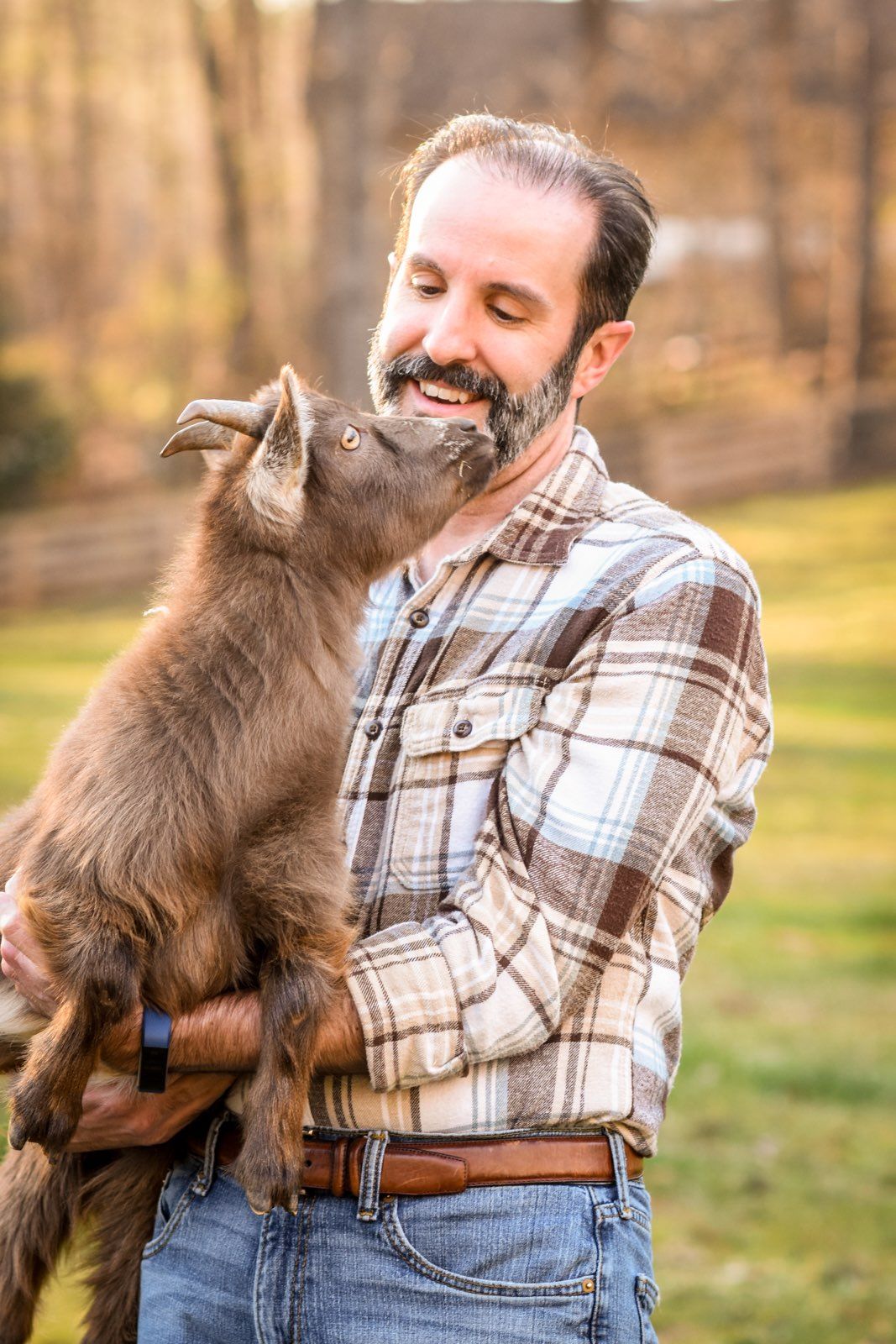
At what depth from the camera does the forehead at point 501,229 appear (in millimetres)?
3096

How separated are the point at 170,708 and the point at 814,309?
18.1 metres

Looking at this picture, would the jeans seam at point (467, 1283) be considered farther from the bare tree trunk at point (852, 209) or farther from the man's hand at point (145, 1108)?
the bare tree trunk at point (852, 209)

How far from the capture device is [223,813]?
2764mm

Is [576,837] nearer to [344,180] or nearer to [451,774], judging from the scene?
[451,774]

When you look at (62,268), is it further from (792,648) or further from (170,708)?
(170,708)

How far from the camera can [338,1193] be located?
266 centimetres

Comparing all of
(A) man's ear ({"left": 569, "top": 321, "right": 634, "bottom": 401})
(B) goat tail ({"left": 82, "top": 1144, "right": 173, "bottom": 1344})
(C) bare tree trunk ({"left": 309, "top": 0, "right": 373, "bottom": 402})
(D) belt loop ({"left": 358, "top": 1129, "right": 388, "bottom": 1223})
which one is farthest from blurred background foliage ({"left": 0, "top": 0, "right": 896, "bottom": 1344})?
(D) belt loop ({"left": 358, "top": 1129, "right": 388, "bottom": 1223})

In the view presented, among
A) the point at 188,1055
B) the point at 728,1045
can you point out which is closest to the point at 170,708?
the point at 188,1055

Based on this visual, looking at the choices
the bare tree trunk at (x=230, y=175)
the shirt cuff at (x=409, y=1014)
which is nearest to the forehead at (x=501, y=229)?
the shirt cuff at (x=409, y=1014)

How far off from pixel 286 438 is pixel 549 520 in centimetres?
56

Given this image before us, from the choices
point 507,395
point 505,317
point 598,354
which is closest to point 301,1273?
point 507,395

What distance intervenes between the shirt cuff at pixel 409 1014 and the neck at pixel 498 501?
3.31ft

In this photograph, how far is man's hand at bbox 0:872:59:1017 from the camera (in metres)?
2.66

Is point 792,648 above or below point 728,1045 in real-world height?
above
